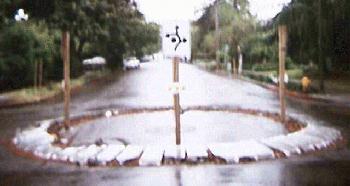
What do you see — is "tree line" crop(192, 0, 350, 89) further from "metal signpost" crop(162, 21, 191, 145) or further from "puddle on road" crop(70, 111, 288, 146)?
"metal signpost" crop(162, 21, 191, 145)

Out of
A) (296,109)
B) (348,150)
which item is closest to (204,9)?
(296,109)

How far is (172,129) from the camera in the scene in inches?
651

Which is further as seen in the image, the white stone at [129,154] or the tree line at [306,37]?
the tree line at [306,37]

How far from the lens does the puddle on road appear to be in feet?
48.3

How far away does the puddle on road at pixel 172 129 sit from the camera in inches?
580

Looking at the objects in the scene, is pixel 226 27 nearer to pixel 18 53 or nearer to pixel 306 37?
pixel 306 37

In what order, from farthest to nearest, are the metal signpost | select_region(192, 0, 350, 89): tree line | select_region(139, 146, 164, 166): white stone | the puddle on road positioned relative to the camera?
select_region(192, 0, 350, 89): tree line < the puddle on road < the metal signpost < select_region(139, 146, 164, 166): white stone

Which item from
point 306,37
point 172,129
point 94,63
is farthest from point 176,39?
point 94,63

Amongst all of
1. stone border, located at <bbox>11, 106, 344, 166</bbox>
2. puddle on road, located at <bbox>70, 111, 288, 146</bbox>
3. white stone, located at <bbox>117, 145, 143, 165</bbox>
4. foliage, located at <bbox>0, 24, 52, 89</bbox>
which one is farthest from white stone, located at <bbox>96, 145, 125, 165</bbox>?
foliage, located at <bbox>0, 24, 52, 89</bbox>

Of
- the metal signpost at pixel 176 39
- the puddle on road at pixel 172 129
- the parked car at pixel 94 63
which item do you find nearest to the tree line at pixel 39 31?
the puddle on road at pixel 172 129

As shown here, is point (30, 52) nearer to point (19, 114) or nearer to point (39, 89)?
point (39, 89)

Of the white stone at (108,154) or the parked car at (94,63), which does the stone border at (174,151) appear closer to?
the white stone at (108,154)

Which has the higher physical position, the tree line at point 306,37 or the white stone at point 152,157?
the tree line at point 306,37

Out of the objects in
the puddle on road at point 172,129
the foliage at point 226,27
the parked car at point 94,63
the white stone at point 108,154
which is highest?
the foliage at point 226,27
